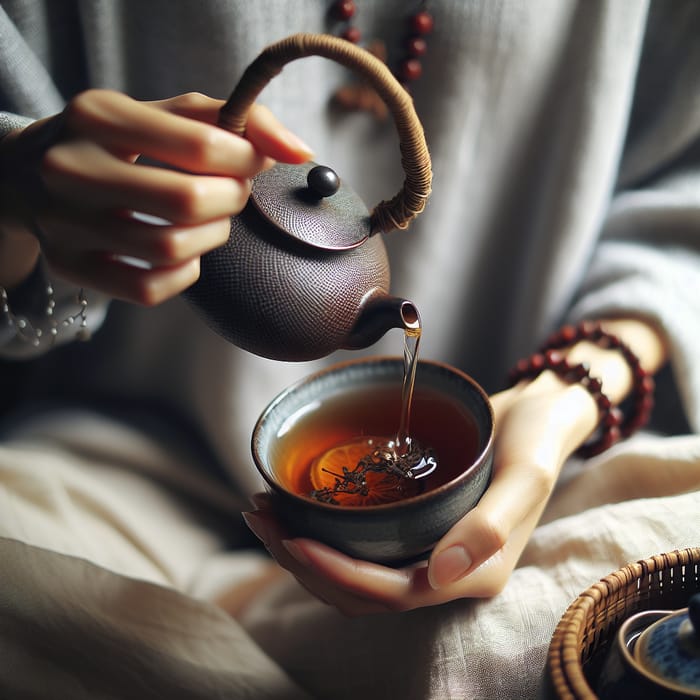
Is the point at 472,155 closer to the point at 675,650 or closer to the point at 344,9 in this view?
the point at 344,9

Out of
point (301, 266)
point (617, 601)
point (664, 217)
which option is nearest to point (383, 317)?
point (301, 266)

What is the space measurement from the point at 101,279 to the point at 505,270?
73 cm

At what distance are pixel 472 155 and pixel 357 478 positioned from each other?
53cm

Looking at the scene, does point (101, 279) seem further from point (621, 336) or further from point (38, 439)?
point (621, 336)

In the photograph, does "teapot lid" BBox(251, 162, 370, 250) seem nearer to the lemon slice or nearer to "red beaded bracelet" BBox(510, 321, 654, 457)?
the lemon slice

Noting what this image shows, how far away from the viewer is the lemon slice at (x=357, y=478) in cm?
69

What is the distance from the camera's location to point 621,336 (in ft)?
2.99

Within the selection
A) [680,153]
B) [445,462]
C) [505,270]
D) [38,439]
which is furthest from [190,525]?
[680,153]

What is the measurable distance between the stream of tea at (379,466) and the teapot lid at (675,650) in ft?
0.81

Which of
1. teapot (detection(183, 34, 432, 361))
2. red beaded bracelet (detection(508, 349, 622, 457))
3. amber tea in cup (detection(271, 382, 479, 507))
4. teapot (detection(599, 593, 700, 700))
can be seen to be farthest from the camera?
red beaded bracelet (detection(508, 349, 622, 457))

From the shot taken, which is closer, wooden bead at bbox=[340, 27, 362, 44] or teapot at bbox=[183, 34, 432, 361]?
teapot at bbox=[183, 34, 432, 361]

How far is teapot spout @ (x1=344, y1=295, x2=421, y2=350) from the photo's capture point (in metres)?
0.60

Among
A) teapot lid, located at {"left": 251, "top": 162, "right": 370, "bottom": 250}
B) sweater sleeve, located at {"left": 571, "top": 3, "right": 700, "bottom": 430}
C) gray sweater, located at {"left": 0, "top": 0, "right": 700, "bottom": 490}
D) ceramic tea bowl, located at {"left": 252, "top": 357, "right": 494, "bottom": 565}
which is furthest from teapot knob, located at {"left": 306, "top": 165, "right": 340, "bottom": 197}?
sweater sleeve, located at {"left": 571, "top": 3, "right": 700, "bottom": 430}

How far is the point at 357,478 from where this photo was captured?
0.71 m
